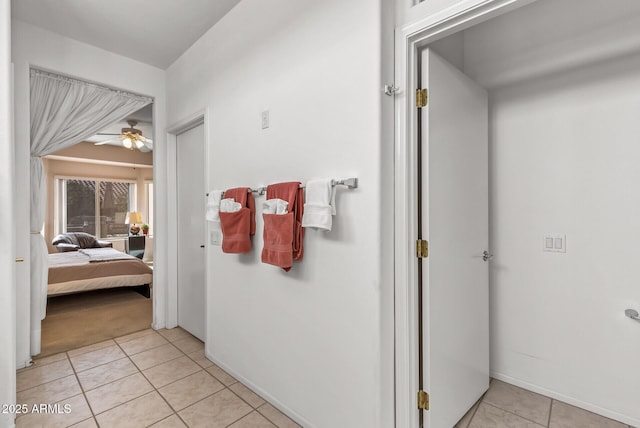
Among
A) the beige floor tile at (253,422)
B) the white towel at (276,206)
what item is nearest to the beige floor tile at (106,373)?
the beige floor tile at (253,422)

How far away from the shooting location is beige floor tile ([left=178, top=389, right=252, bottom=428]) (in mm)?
1826

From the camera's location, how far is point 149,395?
6.89 feet

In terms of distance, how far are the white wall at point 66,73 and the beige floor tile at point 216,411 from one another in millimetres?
1588

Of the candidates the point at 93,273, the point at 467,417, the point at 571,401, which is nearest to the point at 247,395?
the point at 467,417

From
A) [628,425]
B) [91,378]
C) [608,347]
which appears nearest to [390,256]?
[608,347]

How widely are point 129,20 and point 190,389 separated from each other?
287cm

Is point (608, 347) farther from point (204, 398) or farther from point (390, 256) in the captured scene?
point (204, 398)

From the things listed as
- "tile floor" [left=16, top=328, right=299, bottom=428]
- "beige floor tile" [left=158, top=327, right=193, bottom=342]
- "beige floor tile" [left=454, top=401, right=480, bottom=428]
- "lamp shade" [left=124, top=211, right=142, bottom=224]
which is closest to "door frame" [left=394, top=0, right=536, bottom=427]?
"beige floor tile" [left=454, top=401, right=480, bottom=428]

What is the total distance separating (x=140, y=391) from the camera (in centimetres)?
215

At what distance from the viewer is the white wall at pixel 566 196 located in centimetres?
176

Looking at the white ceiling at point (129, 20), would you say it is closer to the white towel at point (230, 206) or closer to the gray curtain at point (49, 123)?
the gray curtain at point (49, 123)

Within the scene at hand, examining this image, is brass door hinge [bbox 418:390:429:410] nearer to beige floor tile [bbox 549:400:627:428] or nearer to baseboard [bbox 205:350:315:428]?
baseboard [bbox 205:350:315:428]

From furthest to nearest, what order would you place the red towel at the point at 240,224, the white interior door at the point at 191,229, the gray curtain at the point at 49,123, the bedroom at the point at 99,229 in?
the bedroom at the point at 99,229 < the white interior door at the point at 191,229 < the gray curtain at the point at 49,123 < the red towel at the point at 240,224

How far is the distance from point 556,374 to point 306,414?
1625mm
